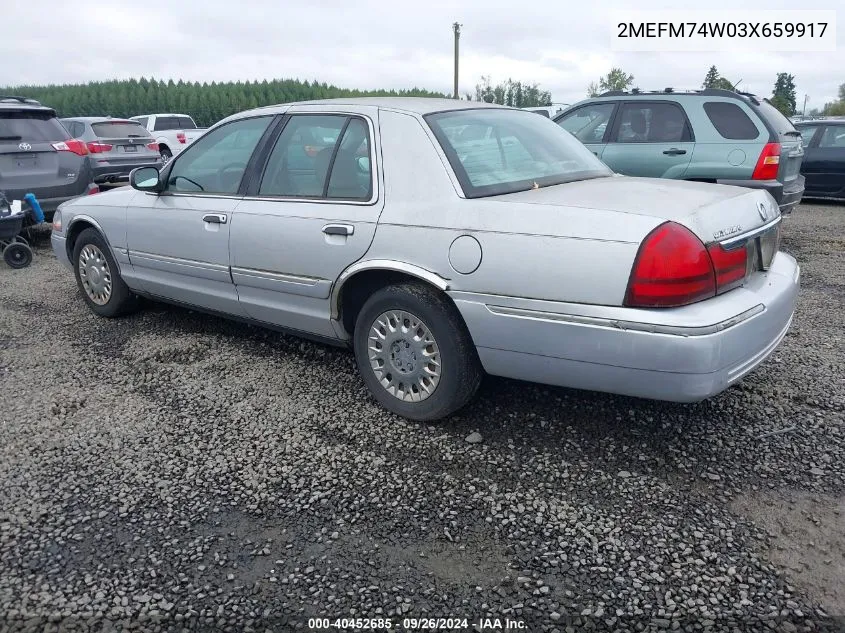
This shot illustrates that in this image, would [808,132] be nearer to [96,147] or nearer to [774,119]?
[774,119]

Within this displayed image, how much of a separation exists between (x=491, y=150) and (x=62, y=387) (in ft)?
9.17

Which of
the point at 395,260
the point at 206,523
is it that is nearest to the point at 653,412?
the point at 395,260

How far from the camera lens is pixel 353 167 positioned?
356cm

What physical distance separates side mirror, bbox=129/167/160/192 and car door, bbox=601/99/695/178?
16.0ft

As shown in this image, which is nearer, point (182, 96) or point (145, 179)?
point (145, 179)

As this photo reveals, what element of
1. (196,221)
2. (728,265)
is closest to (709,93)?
(728,265)

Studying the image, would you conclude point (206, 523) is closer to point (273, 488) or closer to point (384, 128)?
point (273, 488)

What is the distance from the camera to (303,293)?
12.1 ft

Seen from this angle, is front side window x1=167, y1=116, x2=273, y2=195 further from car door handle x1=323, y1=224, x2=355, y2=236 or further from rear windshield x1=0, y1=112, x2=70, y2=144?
rear windshield x1=0, y1=112, x2=70, y2=144

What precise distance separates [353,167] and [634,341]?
174 cm

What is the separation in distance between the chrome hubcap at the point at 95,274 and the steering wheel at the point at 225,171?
145 cm

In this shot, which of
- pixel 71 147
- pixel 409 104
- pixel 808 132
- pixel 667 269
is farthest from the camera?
pixel 808 132

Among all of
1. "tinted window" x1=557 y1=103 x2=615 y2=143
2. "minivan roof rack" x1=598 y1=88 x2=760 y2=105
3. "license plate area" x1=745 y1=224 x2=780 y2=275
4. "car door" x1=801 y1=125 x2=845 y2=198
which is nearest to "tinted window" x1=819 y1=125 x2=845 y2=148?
"car door" x1=801 y1=125 x2=845 y2=198

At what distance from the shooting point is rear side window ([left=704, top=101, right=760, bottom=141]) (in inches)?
272
